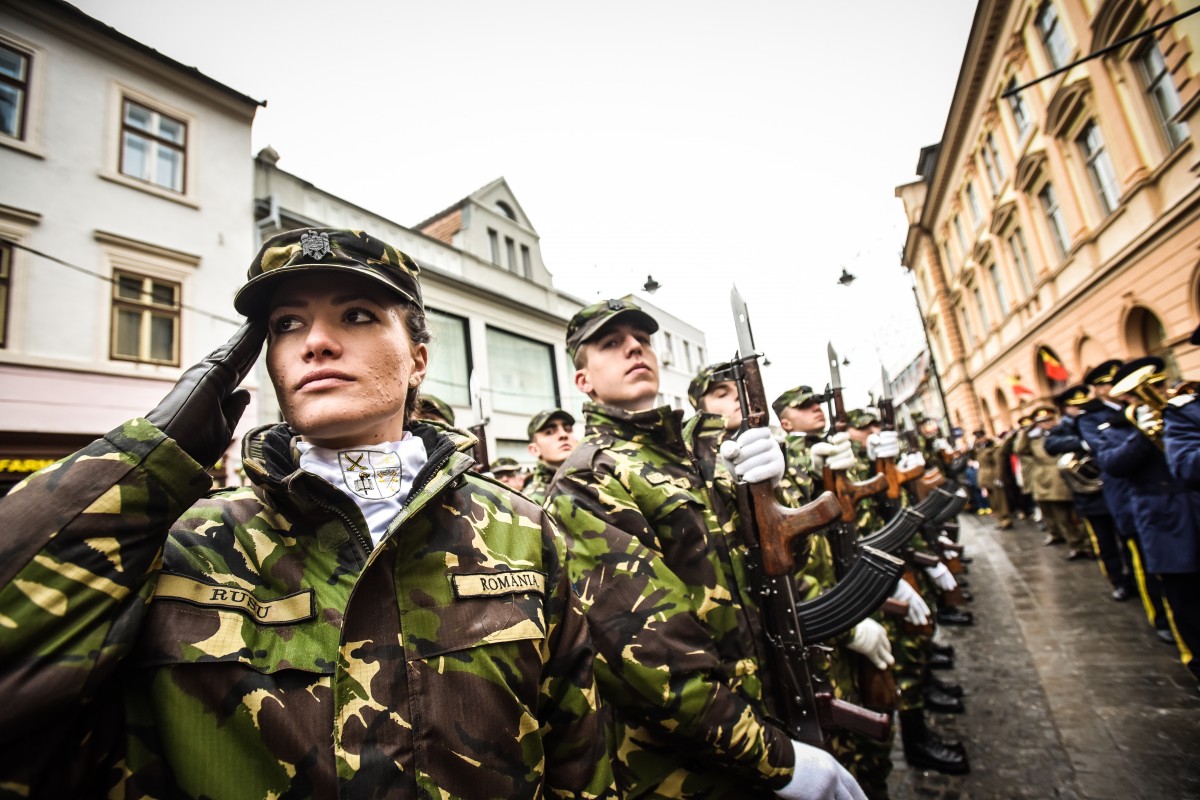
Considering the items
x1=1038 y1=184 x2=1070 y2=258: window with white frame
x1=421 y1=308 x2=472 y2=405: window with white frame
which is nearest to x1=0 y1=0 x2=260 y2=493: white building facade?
x1=421 y1=308 x2=472 y2=405: window with white frame

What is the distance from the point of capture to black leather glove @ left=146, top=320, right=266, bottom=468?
103 cm

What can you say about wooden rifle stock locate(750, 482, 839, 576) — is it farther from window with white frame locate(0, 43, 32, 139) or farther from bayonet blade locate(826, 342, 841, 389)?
window with white frame locate(0, 43, 32, 139)

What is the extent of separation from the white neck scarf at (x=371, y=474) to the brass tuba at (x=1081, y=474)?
820 cm

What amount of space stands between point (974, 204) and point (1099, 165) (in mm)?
9532

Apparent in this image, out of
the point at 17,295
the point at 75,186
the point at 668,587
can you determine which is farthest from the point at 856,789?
the point at 75,186

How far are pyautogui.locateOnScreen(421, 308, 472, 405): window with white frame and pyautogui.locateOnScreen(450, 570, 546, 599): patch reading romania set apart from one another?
461 inches

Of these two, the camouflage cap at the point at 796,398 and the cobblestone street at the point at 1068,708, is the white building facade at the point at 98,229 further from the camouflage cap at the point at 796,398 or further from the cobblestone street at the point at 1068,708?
the cobblestone street at the point at 1068,708

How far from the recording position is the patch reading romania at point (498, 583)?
4.01 feet

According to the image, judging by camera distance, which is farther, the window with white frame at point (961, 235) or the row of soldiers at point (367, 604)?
the window with white frame at point (961, 235)

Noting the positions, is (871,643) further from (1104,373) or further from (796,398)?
(1104,373)

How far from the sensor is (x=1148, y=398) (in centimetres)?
405

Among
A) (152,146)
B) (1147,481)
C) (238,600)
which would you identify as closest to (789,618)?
(238,600)

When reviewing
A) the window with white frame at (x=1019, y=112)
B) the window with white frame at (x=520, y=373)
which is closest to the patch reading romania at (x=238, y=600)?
the window with white frame at (x=520, y=373)

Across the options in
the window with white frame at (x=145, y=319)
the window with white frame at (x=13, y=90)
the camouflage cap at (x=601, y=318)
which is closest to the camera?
the camouflage cap at (x=601, y=318)
